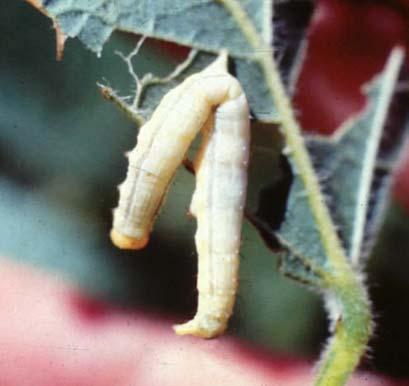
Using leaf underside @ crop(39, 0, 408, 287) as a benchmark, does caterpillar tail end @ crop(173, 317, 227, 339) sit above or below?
below

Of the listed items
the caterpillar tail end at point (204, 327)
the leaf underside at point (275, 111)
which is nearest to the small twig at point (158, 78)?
the leaf underside at point (275, 111)

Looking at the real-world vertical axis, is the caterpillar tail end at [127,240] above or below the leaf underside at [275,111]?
below

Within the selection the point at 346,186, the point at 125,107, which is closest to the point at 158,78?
the point at 125,107

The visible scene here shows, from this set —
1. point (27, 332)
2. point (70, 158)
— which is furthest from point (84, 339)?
point (70, 158)

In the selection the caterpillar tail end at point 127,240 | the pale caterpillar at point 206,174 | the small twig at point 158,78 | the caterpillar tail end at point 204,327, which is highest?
the small twig at point 158,78

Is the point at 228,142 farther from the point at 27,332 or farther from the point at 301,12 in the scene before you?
the point at 27,332

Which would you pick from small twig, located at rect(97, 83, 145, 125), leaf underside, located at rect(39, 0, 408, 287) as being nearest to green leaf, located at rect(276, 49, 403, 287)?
leaf underside, located at rect(39, 0, 408, 287)

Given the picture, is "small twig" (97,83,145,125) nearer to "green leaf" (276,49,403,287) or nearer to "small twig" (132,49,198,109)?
"small twig" (132,49,198,109)

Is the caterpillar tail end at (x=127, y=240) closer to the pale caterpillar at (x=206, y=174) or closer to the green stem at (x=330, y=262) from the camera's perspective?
the pale caterpillar at (x=206, y=174)
